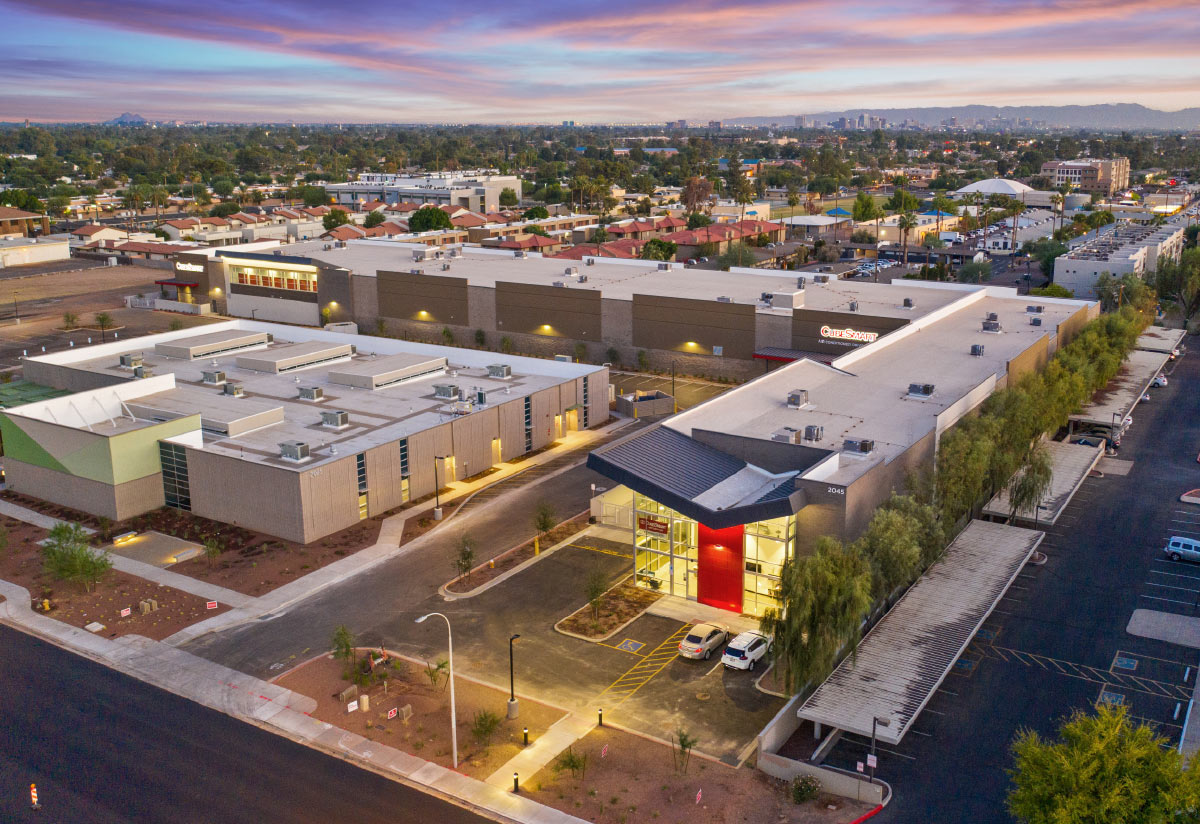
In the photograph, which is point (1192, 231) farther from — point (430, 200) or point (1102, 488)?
point (430, 200)

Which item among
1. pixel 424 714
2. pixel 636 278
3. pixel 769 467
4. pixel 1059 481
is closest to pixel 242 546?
pixel 424 714

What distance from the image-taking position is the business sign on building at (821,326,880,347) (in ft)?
242

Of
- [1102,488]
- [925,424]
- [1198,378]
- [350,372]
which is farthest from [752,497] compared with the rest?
[1198,378]

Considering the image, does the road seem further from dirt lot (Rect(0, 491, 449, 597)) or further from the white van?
the white van

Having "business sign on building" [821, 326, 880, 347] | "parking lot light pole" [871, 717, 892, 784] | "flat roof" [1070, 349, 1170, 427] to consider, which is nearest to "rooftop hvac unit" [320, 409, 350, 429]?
"parking lot light pole" [871, 717, 892, 784]

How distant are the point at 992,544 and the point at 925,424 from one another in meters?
6.58

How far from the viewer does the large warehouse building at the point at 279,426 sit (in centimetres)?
4978

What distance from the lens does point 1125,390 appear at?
72562 millimetres

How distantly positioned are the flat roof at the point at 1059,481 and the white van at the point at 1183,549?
5.48 m

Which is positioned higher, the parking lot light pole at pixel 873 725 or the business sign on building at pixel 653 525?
the business sign on building at pixel 653 525

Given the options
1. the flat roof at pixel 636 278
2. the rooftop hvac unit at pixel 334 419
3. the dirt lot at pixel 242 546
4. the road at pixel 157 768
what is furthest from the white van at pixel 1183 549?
the rooftop hvac unit at pixel 334 419

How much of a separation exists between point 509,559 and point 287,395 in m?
23.6

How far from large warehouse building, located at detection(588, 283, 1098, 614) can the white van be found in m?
11.4

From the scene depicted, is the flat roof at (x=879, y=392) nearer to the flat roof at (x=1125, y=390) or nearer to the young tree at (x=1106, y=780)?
the flat roof at (x=1125, y=390)
